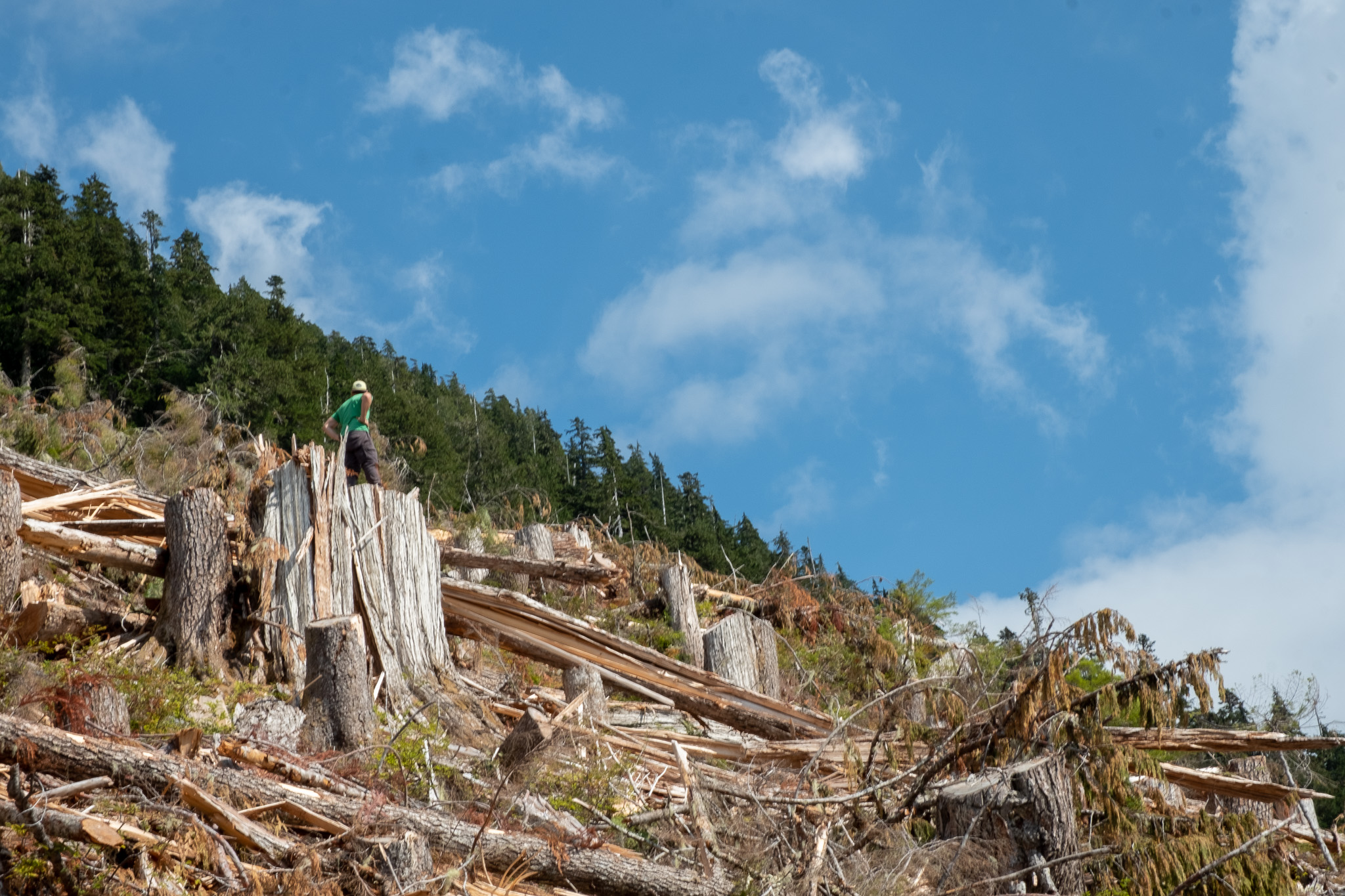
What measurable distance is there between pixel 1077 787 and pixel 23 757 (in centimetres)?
478

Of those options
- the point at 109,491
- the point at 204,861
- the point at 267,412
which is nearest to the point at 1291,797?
the point at 204,861


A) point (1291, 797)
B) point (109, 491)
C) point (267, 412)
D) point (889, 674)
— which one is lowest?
point (1291, 797)

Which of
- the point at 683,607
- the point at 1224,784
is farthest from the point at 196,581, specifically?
the point at 1224,784

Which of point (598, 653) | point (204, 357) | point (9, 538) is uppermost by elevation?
point (204, 357)

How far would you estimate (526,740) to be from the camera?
6023mm

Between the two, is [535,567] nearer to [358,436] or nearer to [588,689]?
[588,689]

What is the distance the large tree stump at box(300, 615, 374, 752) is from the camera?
607cm

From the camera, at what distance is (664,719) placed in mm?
7941

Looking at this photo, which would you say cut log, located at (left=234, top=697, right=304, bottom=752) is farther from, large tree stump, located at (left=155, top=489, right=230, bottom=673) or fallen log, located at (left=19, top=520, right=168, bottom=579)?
fallen log, located at (left=19, top=520, right=168, bottom=579)

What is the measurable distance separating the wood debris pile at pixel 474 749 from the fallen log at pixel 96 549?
20 mm

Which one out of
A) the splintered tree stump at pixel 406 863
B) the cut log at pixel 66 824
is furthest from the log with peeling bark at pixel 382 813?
the cut log at pixel 66 824

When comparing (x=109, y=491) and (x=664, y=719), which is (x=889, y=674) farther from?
(x=109, y=491)

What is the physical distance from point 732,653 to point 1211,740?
4.46 meters

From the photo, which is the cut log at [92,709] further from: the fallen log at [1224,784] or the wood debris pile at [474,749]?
the fallen log at [1224,784]
